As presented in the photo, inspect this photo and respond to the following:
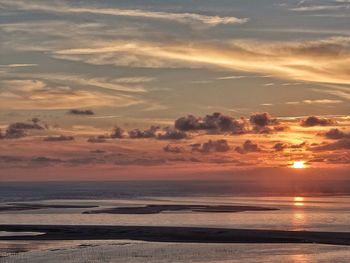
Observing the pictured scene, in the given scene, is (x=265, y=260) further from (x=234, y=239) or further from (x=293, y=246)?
(x=234, y=239)

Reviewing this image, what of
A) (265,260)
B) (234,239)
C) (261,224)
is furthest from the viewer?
(261,224)

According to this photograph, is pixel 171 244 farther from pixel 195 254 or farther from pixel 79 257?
pixel 79 257

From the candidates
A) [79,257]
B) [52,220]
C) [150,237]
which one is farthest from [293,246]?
[52,220]

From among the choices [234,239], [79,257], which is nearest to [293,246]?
[234,239]

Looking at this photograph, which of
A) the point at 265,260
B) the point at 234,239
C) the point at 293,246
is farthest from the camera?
the point at 234,239

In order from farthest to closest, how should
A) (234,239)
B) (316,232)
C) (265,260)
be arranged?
(316,232), (234,239), (265,260)

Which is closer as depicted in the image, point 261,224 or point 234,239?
point 234,239
